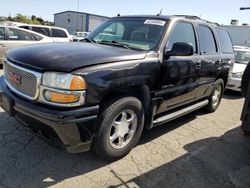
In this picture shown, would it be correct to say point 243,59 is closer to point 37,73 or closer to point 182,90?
point 182,90

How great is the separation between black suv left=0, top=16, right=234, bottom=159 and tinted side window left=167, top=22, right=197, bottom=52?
16 mm

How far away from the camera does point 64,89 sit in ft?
9.23

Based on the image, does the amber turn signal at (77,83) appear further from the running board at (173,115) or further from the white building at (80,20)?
the white building at (80,20)

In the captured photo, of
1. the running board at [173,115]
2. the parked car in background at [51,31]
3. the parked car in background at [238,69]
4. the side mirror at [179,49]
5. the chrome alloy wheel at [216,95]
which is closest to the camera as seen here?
the side mirror at [179,49]

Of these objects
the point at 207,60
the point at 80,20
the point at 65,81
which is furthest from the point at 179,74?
the point at 80,20

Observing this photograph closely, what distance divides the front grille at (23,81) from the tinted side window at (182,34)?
199cm

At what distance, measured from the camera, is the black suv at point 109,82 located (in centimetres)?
285

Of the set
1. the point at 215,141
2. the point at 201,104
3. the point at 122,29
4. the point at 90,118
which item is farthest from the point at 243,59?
the point at 90,118

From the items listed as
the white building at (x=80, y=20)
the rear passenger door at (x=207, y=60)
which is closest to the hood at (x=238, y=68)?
the rear passenger door at (x=207, y=60)

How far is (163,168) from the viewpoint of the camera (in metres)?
3.52

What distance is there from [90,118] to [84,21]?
172 ft

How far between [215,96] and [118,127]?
347 centimetres

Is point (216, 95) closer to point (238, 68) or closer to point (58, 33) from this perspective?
point (238, 68)

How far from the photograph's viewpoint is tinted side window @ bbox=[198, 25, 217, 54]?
504 centimetres
